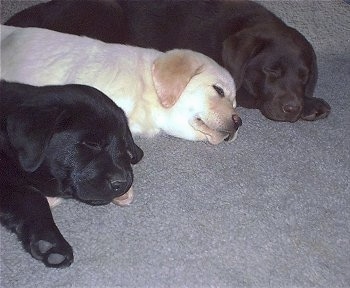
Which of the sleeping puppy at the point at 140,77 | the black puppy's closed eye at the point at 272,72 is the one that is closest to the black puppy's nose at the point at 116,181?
the sleeping puppy at the point at 140,77

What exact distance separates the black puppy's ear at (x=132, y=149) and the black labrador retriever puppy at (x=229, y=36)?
677mm

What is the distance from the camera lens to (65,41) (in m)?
2.17

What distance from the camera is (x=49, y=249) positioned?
158cm

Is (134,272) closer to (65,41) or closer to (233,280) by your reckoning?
(233,280)

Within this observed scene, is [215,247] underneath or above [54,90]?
underneath

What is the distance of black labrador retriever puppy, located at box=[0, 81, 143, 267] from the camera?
1.59m

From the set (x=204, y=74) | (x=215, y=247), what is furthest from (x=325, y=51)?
(x=215, y=247)

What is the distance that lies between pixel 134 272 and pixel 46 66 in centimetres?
84

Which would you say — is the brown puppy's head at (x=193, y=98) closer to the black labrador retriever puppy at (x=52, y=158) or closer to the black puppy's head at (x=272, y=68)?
the black puppy's head at (x=272, y=68)

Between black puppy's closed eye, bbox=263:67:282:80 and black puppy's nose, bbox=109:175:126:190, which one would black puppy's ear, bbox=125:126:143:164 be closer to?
black puppy's nose, bbox=109:175:126:190

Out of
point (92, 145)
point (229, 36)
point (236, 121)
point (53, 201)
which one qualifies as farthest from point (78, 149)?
point (229, 36)

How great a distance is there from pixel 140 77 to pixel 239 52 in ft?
1.62

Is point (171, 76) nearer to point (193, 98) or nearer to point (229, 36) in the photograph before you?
point (193, 98)

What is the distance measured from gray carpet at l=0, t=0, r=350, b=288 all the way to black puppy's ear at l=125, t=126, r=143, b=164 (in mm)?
107
